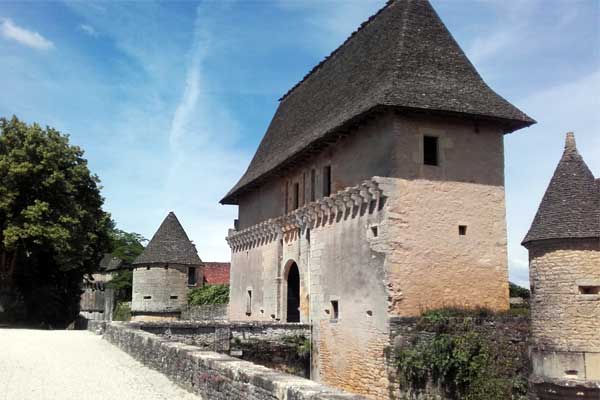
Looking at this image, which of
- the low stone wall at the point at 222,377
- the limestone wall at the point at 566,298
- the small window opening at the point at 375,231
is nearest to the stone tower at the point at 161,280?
the low stone wall at the point at 222,377

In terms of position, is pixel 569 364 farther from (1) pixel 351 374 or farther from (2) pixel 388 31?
(2) pixel 388 31

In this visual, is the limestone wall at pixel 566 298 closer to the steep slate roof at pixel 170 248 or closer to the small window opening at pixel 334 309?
the small window opening at pixel 334 309

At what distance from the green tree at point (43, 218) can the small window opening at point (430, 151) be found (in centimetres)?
1840

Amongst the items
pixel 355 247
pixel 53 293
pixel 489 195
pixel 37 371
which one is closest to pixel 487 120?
pixel 489 195

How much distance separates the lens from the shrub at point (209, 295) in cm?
3478

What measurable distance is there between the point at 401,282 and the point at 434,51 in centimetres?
687

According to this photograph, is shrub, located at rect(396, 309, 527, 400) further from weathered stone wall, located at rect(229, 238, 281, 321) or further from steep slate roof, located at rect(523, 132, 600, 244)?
weathered stone wall, located at rect(229, 238, 281, 321)

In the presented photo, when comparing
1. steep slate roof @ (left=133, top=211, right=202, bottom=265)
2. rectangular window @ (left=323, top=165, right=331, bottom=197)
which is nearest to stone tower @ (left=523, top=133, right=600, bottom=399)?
rectangular window @ (left=323, top=165, right=331, bottom=197)

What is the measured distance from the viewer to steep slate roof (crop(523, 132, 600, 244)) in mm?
12797

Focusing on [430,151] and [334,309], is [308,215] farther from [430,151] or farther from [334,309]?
[430,151]

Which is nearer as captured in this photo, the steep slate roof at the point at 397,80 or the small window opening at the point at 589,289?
the small window opening at the point at 589,289

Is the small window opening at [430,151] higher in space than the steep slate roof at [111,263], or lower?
higher

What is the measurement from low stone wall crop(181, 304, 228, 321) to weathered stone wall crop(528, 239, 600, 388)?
2009cm

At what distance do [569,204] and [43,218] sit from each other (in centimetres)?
2332
